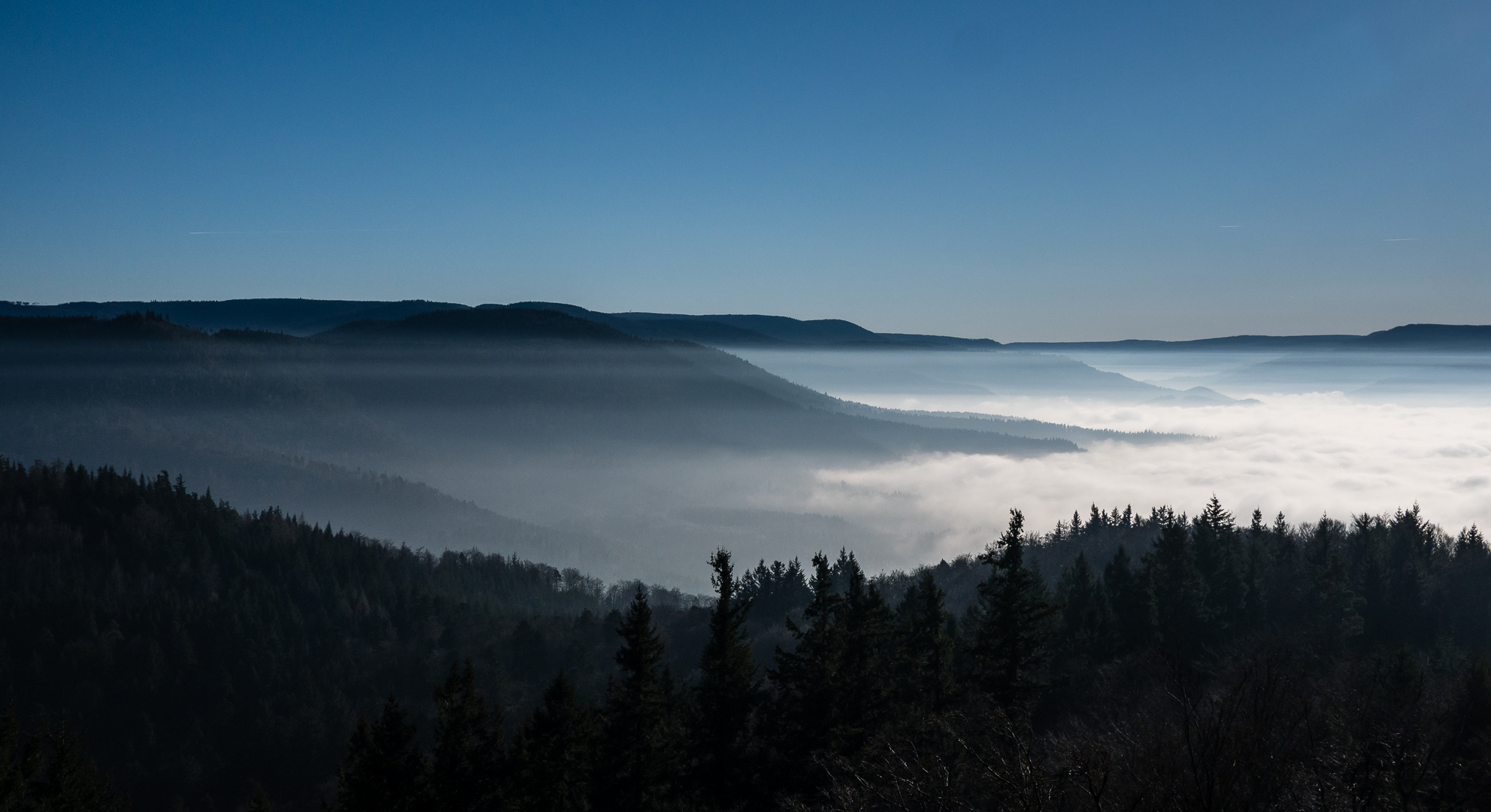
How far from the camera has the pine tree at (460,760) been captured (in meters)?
26.2

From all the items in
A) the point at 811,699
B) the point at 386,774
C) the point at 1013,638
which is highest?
the point at 1013,638

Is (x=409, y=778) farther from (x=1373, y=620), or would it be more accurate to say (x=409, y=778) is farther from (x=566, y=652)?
(x=566, y=652)

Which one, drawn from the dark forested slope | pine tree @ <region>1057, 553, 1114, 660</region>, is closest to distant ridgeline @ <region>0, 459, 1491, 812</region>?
pine tree @ <region>1057, 553, 1114, 660</region>

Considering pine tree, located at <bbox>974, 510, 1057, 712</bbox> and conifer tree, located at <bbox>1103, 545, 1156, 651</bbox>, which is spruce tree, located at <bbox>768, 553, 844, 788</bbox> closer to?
pine tree, located at <bbox>974, 510, 1057, 712</bbox>

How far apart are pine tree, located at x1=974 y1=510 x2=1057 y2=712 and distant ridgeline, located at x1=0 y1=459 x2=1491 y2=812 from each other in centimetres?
10

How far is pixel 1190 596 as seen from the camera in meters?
51.5

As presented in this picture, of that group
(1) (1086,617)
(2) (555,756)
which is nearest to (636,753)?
(2) (555,756)

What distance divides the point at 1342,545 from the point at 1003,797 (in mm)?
90398

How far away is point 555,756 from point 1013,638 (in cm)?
1611

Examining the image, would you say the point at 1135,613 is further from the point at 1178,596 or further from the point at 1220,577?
the point at 1220,577

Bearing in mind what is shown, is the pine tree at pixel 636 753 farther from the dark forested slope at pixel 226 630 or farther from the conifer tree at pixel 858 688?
the dark forested slope at pixel 226 630

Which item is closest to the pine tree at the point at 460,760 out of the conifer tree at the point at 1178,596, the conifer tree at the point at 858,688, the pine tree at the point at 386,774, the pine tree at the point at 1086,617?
the pine tree at the point at 386,774

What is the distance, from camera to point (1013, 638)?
26.8 meters

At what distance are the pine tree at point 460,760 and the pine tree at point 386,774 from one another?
1.87 ft
